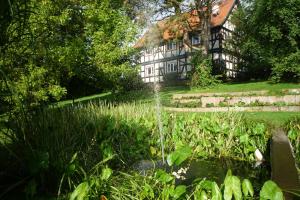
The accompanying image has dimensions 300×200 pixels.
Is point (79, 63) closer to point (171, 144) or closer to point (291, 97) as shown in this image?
point (171, 144)

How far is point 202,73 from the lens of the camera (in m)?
24.5

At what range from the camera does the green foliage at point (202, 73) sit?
2433 cm

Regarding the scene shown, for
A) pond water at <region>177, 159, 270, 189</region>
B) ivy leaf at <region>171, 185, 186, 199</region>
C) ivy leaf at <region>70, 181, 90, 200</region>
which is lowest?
→ pond water at <region>177, 159, 270, 189</region>

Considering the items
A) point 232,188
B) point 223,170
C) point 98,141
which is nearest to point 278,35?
point 223,170

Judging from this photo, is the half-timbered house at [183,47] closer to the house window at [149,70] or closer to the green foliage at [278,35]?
the house window at [149,70]

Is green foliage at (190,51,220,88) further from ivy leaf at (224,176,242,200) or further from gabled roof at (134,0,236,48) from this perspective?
ivy leaf at (224,176,242,200)

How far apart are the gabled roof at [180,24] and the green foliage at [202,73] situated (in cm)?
432

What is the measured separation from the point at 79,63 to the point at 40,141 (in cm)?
1025

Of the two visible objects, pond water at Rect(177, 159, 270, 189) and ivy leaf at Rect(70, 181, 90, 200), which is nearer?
ivy leaf at Rect(70, 181, 90, 200)

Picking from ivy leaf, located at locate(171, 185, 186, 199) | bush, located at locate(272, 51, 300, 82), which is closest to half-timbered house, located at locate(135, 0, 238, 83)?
bush, located at locate(272, 51, 300, 82)

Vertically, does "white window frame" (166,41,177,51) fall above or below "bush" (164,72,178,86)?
above

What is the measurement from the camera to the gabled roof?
2885 cm

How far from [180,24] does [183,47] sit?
8.29 metres

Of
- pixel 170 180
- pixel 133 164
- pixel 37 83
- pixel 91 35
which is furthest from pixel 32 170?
pixel 91 35
